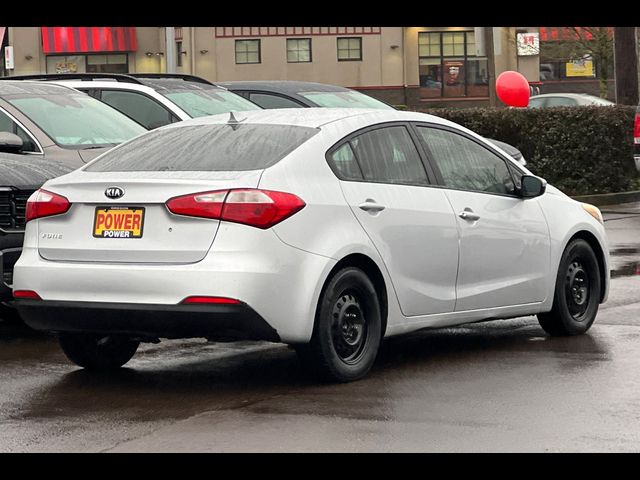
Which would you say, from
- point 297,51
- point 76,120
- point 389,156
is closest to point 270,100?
point 76,120

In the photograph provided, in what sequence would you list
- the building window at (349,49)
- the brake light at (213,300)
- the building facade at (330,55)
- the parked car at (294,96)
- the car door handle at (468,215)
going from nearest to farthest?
the brake light at (213,300)
the car door handle at (468,215)
the parked car at (294,96)
the building facade at (330,55)
the building window at (349,49)

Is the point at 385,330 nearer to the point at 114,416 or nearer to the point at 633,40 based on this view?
the point at 114,416

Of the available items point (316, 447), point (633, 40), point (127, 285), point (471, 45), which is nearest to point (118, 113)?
point (127, 285)

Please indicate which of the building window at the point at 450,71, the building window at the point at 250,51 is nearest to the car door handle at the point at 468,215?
the building window at the point at 250,51

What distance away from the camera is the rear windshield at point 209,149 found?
7.66 metres

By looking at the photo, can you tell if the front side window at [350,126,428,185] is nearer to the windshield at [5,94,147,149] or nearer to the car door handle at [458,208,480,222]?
the car door handle at [458,208,480,222]

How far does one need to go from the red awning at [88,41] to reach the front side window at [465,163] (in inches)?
2224

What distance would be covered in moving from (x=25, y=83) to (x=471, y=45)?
176 feet

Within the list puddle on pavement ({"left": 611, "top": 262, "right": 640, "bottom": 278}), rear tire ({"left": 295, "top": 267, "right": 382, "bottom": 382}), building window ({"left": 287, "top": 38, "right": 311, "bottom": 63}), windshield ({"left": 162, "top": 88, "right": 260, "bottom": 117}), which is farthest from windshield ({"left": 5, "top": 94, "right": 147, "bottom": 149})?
building window ({"left": 287, "top": 38, "right": 311, "bottom": 63})

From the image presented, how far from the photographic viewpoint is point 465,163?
8.90m

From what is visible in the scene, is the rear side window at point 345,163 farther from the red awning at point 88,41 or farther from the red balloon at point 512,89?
the red awning at point 88,41

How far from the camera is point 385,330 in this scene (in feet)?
26.2

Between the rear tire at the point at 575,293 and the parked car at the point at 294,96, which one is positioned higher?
the parked car at the point at 294,96

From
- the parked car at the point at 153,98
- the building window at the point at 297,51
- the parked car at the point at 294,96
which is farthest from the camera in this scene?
the building window at the point at 297,51
